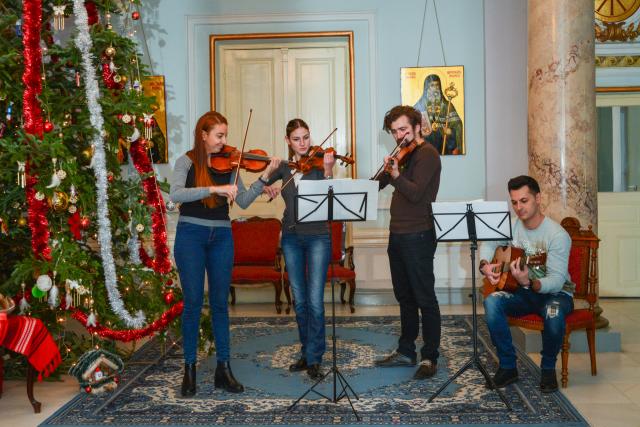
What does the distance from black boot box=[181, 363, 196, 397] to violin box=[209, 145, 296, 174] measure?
4.00 feet

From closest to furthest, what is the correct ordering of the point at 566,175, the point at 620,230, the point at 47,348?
the point at 47,348, the point at 566,175, the point at 620,230

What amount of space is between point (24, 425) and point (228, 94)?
16.3 feet

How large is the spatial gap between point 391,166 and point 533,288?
117 cm

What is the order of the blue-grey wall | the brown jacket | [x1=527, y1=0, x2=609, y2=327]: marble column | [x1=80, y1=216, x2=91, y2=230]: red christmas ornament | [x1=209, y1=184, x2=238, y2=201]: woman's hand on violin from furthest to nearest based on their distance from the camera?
the blue-grey wall
[x1=527, y1=0, x2=609, y2=327]: marble column
[x1=80, y1=216, x2=91, y2=230]: red christmas ornament
the brown jacket
[x1=209, y1=184, x2=238, y2=201]: woman's hand on violin

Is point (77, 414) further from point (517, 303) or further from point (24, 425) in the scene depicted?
point (517, 303)

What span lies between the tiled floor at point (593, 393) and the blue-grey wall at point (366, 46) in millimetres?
2891

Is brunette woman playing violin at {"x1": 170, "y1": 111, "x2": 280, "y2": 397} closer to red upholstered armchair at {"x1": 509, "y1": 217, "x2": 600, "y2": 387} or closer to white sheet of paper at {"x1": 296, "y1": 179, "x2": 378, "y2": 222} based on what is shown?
white sheet of paper at {"x1": 296, "y1": 179, "x2": 378, "y2": 222}

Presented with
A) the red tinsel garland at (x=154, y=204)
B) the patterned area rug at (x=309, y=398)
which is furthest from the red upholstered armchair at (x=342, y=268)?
the red tinsel garland at (x=154, y=204)

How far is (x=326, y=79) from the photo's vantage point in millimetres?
8664

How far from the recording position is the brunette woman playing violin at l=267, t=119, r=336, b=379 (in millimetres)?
5051

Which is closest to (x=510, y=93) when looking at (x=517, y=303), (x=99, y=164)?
(x=517, y=303)

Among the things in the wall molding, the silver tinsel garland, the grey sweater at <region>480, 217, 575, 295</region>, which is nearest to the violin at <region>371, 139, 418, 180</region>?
the grey sweater at <region>480, 217, 575, 295</region>

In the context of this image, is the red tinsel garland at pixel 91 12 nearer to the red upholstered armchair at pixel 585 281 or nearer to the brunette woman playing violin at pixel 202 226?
the brunette woman playing violin at pixel 202 226

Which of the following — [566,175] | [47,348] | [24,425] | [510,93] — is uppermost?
[510,93]
